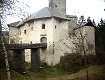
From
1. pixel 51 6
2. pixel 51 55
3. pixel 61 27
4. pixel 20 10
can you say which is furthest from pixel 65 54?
pixel 20 10

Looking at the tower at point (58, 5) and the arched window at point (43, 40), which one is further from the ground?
the tower at point (58, 5)

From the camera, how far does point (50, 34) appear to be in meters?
42.5

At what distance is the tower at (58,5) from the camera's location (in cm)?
4919

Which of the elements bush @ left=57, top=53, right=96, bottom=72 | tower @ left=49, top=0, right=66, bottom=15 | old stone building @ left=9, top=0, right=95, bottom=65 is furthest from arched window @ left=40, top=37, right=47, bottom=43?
tower @ left=49, top=0, right=66, bottom=15

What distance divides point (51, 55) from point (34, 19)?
745 cm

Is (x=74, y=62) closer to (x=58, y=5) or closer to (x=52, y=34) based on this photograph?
(x=52, y=34)

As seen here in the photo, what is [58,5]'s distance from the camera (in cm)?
4969

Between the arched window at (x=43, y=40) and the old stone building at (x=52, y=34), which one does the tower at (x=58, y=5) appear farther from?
the arched window at (x=43, y=40)

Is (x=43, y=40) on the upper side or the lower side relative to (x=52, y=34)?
lower

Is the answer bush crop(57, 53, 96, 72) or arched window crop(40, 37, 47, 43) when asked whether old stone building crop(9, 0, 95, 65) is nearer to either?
arched window crop(40, 37, 47, 43)

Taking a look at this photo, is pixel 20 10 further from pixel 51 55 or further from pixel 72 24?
pixel 72 24

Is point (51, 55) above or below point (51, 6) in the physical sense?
below

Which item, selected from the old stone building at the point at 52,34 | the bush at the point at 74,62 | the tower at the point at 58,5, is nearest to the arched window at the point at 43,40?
the old stone building at the point at 52,34

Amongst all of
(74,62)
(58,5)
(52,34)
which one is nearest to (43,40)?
(52,34)
